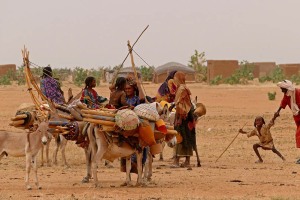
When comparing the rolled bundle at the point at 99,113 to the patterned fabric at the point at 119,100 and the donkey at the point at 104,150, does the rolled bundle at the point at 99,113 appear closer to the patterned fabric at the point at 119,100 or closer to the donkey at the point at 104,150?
the donkey at the point at 104,150

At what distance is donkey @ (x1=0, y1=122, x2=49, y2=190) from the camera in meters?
14.4

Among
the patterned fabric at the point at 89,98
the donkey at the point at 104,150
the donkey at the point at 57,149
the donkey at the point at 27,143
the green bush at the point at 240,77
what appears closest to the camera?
the donkey at the point at 104,150

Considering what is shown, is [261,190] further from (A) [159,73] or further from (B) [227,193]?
(A) [159,73]

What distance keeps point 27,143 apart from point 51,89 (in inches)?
159

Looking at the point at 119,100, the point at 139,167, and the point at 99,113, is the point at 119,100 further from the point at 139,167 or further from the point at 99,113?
the point at 139,167

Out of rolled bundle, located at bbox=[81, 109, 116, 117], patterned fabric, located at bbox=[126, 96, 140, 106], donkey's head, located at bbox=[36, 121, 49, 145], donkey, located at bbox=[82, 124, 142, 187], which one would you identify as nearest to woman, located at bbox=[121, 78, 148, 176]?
patterned fabric, located at bbox=[126, 96, 140, 106]

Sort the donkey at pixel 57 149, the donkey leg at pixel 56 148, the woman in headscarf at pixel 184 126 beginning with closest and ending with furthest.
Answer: the woman in headscarf at pixel 184 126 → the donkey at pixel 57 149 → the donkey leg at pixel 56 148

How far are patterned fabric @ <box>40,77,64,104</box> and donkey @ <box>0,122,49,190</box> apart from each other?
341 centimetres

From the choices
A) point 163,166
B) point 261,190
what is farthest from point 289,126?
point 261,190

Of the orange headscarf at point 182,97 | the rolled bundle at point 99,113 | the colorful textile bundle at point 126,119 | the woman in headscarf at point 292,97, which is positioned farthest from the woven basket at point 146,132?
the woman in headscarf at point 292,97

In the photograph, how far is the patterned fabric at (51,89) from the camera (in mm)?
18312

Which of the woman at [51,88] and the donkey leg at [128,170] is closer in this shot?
the donkey leg at [128,170]

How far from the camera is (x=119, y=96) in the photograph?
586 inches

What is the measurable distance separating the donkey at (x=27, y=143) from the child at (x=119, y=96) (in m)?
1.20
